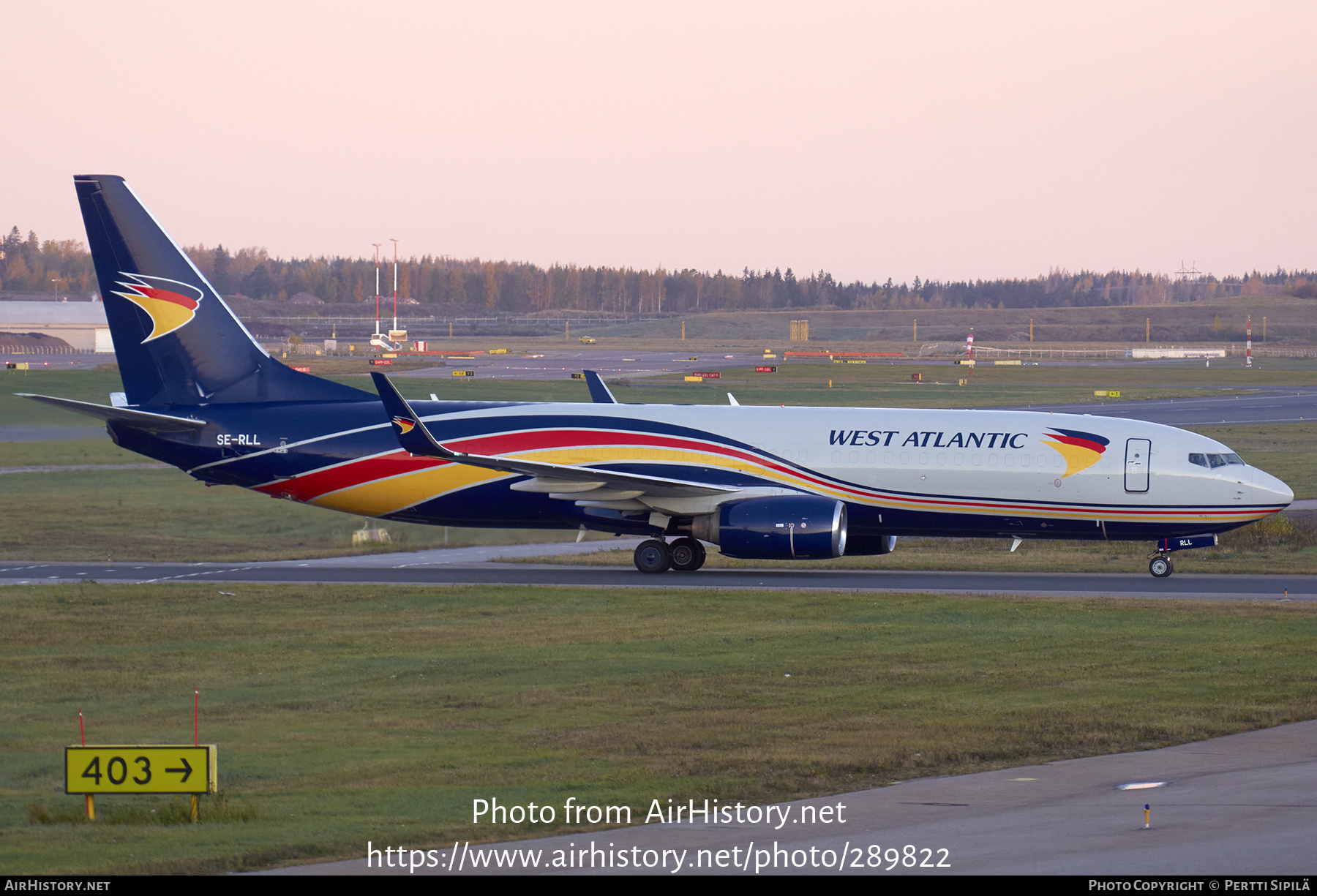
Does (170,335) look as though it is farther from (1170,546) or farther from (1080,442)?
(1170,546)

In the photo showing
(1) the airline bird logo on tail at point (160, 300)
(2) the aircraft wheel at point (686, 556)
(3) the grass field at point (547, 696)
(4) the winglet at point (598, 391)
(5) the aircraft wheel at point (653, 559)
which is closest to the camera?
(3) the grass field at point (547, 696)

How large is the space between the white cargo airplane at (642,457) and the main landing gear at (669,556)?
0.05 m

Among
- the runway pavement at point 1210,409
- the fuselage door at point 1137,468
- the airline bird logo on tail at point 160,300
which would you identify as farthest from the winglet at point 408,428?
the runway pavement at point 1210,409

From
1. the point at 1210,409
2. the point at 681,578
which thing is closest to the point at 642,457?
the point at 681,578

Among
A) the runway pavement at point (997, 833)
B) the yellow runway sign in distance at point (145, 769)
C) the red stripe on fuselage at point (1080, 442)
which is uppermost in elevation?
the red stripe on fuselage at point (1080, 442)

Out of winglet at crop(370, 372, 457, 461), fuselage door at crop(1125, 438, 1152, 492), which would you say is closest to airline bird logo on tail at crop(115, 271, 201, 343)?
winglet at crop(370, 372, 457, 461)

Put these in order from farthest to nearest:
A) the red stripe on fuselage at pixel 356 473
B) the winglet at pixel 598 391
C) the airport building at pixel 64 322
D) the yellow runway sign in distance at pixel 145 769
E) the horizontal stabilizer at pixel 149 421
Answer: the airport building at pixel 64 322 < the winglet at pixel 598 391 < the red stripe on fuselage at pixel 356 473 < the horizontal stabilizer at pixel 149 421 < the yellow runway sign in distance at pixel 145 769

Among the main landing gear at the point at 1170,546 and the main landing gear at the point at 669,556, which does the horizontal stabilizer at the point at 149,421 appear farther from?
the main landing gear at the point at 1170,546

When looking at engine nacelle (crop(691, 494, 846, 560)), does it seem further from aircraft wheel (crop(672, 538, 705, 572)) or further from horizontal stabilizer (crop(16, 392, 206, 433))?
horizontal stabilizer (crop(16, 392, 206, 433))

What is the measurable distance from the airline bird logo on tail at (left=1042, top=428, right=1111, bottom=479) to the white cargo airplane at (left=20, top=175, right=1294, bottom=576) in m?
0.05

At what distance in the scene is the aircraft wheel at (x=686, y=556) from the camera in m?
37.9

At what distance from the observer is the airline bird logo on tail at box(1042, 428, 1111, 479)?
35750 mm
